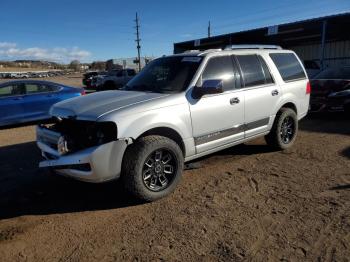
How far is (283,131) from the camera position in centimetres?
666

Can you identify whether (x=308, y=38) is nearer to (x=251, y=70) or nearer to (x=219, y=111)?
(x=251, y=70)

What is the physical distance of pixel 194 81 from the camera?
199 inches

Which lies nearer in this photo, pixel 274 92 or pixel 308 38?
pixel 274 92

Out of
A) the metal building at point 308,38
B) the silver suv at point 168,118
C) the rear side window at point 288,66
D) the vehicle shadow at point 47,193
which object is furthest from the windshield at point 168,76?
the metal building at point 308,38

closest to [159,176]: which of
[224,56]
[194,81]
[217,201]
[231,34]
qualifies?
[217,201]

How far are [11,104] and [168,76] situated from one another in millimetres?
6541

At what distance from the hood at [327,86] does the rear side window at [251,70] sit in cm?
467

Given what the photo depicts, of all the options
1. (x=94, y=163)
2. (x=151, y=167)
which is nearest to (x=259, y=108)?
(x=151, y=167)

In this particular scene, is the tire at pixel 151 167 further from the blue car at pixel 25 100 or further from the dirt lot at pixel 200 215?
the blue car at pixel 25 100

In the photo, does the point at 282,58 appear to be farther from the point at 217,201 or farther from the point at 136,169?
the point at 136,169

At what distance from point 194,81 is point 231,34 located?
835 inches

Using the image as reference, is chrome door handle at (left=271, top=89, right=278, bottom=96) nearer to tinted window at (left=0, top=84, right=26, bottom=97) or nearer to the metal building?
tinted window at (left=0, top=84, right=26, bottom=97)

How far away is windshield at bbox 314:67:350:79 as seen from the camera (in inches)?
411

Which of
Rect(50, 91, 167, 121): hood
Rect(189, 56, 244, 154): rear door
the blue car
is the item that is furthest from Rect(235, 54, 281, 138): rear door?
the blue car
